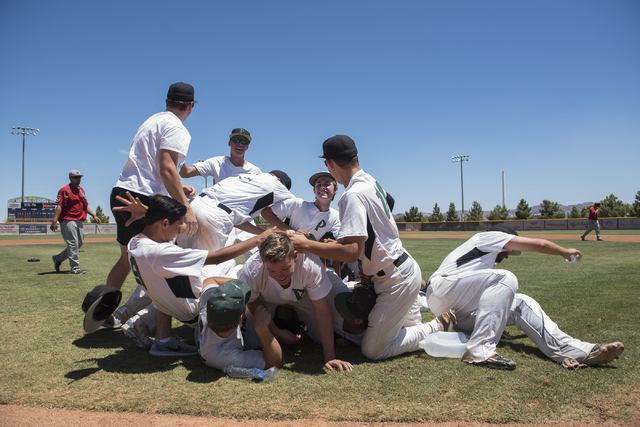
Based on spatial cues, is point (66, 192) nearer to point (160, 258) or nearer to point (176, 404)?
point (160, 258)

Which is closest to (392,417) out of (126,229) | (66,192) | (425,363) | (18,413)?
(425,363)

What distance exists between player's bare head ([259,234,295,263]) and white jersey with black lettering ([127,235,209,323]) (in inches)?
21.1

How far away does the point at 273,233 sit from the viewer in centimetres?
303

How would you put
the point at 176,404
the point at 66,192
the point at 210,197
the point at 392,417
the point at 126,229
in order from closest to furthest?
1. the point at 392,417
2. the point at 176,404
3. the point at 126,229
4. the point at 210,197
5. the point at 66,192

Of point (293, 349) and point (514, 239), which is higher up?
point (514, 239)

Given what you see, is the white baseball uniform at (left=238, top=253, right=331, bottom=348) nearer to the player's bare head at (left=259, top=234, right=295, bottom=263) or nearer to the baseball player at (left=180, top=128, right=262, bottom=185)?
the player's bare head at (left=259, top=234, right=295, bottom=263)

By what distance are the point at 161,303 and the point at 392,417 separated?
203 centimetres

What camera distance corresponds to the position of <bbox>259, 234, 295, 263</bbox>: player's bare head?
110 inches

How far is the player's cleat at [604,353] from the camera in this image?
2758 mm

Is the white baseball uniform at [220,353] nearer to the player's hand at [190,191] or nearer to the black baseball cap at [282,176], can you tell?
the player's hand at [190,191]

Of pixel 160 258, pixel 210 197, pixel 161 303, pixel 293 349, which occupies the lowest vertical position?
pixel 293 349

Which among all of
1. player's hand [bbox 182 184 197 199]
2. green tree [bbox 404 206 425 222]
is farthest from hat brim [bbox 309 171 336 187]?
green tree [bbox 404 206 425 222]

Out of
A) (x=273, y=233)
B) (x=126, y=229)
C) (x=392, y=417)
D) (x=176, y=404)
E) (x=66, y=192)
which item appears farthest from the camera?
(x=66, y=192)

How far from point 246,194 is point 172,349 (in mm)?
1798
